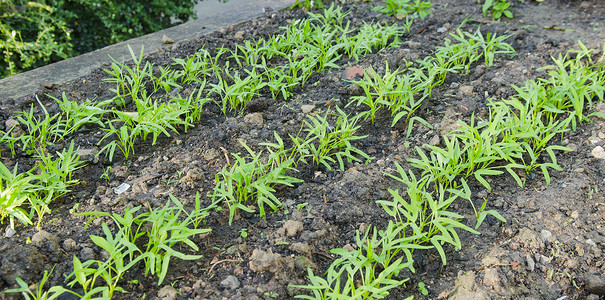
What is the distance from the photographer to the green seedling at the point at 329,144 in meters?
2.47

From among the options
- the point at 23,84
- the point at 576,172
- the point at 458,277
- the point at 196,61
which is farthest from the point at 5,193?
the point at 576,172

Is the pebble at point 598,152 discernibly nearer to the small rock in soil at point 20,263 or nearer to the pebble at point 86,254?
the pebble at point 86,254

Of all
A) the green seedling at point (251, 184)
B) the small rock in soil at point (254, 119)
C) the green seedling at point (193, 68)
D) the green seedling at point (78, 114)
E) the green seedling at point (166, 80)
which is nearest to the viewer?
the green seedling at point (251, 184)

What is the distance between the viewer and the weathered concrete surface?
3.19 metres

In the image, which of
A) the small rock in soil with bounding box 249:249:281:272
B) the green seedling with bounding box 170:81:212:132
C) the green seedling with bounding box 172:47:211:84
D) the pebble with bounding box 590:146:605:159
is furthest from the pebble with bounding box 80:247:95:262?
the pebble with bounding box 590:146:605:159

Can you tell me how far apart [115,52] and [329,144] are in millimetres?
2008

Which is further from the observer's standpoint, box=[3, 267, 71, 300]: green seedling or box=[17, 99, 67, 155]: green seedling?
box=[17, 99, 67, 155]: green seedling

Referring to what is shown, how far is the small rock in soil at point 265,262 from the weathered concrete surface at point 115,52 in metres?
2.16

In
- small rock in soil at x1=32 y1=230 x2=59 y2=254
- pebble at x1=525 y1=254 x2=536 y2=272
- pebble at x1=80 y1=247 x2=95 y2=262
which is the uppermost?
small rock in soil at x1=32 y1=230 x2=59 y2=254

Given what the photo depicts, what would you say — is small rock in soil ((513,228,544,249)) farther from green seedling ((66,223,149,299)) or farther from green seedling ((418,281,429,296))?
green seedling ((66,223,149,299))

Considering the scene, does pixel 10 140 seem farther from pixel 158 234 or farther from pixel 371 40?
pixel 371 40

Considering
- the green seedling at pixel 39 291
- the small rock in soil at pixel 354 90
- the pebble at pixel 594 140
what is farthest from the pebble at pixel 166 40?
the pebble at pixel 594 140

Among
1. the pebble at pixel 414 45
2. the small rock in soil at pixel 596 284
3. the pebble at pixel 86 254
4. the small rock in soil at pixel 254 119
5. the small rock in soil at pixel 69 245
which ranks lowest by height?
the small rock in soil at pixel 596 284

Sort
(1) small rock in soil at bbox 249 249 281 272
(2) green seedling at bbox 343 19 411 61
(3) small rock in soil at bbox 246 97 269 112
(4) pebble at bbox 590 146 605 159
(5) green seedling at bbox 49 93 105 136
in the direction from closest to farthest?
(1) small rock in soil at bbox 249 249 281 272
(4) pebble at bbox 590 146 605 159
(5) green seedling at bbox 49 93 105 136
(3) small rock in soil at bbox 246 97 269 112
(2) green seedling at bbox 343 19 411 61
